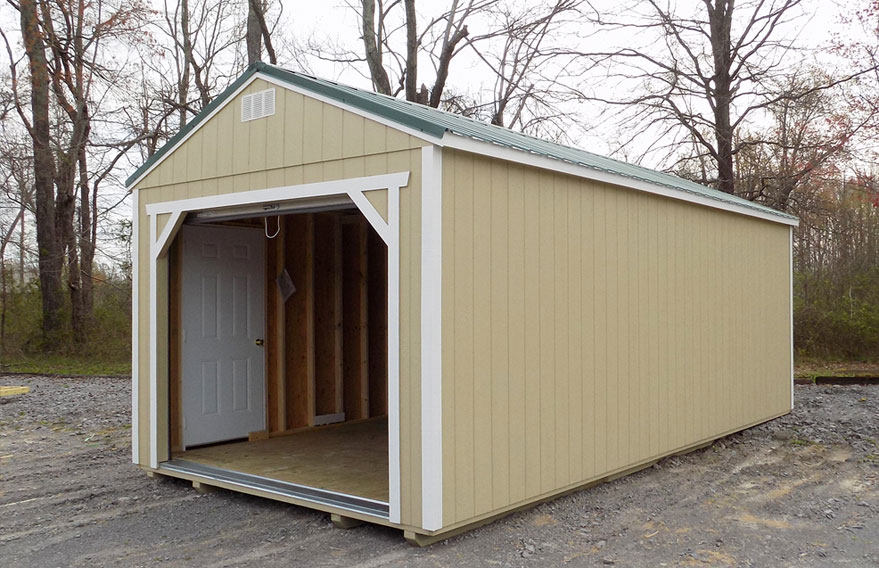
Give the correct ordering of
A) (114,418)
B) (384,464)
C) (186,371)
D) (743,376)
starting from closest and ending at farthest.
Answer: (384,464) → (186,371) → (743,376) → (114,418)

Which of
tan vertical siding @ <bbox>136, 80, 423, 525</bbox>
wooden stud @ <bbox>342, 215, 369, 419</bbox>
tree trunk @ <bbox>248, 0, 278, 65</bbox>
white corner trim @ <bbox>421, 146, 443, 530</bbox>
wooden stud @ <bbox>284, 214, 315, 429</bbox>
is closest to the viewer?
white corner trim @ <bbox>421, 146, 443, 530</bbox>

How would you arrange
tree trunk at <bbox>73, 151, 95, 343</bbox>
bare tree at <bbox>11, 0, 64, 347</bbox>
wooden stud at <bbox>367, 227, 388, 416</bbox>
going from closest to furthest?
wooden stud at <bbox>367, 227, 388, 416</bbox>
bare tree at <bbox>11, 0, 64, 347</bbox>
tree trunk at <bbox>73, 151, 95, 343</bbox>

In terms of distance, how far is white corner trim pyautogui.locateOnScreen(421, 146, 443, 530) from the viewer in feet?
14.2

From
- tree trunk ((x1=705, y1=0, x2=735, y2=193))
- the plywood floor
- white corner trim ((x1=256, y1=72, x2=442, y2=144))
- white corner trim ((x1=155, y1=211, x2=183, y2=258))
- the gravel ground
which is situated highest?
tree trunk ((x1=705, y1=0, x2=735, y2=193))

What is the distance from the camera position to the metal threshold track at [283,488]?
15.4 ft

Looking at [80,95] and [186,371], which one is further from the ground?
[80,95]

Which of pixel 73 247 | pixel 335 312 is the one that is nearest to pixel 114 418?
pixel 335 312

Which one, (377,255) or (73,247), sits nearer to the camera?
(377,255)

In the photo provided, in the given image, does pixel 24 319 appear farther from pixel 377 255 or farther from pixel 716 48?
pixel 716 48

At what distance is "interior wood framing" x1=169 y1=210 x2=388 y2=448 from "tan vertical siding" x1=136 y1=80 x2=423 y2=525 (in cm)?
129

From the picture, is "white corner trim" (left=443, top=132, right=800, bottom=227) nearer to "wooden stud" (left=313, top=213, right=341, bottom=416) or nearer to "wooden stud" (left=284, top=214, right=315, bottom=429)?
"wooden stud" (left=284, top=214, right=315, bottom=429)

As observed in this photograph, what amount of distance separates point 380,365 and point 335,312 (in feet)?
2.95

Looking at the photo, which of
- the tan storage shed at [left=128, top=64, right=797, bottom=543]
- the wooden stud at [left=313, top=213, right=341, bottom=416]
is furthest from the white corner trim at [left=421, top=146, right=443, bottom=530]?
the wooden stud at [left=313, top=213, right=341, bottom=416]

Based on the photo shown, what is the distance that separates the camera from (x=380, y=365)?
28.4ft
